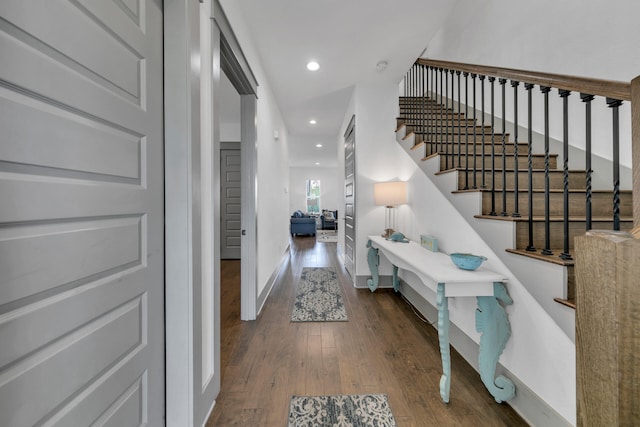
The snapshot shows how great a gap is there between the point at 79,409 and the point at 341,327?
1.86m

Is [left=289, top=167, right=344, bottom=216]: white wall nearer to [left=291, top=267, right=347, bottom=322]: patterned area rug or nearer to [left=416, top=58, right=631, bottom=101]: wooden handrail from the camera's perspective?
[left=291, top=267, right=347, bottom=322]: patterned area rug

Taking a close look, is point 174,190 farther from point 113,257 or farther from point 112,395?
point 112,395

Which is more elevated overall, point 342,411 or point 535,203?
point 535,203

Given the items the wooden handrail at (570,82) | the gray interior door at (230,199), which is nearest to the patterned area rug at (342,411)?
the wooden handrail at (570,82)

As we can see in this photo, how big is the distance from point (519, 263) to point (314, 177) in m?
10.8

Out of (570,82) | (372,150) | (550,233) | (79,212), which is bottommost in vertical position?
(550,233)

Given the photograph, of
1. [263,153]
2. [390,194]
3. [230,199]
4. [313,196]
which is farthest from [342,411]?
[313,196]

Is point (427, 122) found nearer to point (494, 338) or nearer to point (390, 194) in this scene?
point (390, 194)

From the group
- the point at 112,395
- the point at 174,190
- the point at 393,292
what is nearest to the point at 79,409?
the point at 112,395

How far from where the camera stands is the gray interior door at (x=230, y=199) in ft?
16.4

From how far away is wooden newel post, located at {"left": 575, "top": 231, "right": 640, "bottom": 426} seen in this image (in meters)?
0.41

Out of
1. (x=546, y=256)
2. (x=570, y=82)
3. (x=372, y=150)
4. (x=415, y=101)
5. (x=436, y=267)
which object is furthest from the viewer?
(x=372, y=150)

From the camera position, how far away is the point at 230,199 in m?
5.08

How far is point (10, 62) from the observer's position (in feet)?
1.79
